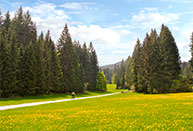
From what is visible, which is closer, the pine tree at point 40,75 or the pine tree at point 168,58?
the pine tree at point 40,75

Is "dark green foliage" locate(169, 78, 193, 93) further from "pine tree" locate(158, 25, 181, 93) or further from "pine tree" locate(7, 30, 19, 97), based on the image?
"pine tree" locate(7, 30, 19, 97)

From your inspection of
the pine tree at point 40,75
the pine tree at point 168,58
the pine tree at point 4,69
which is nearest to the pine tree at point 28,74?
the pine tree at point 40,75

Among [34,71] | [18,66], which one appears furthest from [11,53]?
[34,71]

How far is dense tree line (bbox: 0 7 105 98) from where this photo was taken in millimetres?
35094

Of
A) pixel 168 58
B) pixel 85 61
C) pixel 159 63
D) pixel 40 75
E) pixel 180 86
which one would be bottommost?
pixel 180 86

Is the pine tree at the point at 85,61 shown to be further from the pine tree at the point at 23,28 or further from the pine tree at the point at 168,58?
the pine tree at the point at 168,58

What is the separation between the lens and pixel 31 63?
1592 inches

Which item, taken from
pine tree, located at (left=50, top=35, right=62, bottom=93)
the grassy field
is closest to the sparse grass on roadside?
the grassy field

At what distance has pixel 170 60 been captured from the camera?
53.6 metres

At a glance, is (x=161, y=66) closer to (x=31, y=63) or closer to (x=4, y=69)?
(x=31, y=63)

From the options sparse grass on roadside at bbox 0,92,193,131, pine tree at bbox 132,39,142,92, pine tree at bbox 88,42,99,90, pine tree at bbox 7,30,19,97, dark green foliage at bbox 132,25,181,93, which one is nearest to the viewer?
sparse grass on roadside at bbox 0,92,193,131

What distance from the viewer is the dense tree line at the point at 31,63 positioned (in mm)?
35094

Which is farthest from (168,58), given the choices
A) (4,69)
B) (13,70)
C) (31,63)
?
(4,69)

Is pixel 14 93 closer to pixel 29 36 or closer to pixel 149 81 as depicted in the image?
pixel 29 36
